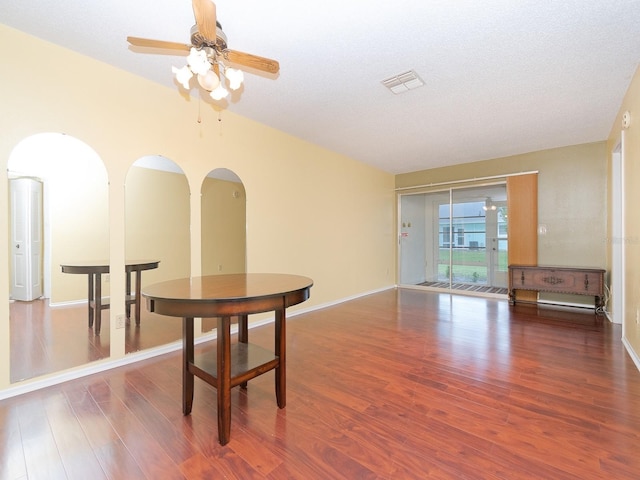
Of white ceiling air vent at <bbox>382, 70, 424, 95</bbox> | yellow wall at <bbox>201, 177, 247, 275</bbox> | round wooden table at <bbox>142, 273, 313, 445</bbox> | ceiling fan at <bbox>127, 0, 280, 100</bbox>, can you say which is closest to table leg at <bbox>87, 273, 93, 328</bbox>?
yellow wall at <bbox>201, 177, 247, 275</bbox>

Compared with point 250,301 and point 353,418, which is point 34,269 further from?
point 353,418

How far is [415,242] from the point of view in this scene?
22.9 feet

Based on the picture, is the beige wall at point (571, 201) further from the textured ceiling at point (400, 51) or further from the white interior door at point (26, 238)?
the white interior door at point (26, 238)

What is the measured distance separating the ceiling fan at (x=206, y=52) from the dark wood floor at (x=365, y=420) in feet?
6.64

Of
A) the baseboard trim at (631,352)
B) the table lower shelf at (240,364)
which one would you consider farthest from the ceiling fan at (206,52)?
the baseboard trim at (631,352)

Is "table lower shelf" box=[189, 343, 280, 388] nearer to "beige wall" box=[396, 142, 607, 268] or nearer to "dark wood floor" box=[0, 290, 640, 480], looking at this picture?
"dark wood floor" box=[0, 290, 640, 480]

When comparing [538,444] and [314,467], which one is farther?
[538,444]

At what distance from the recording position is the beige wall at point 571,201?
4.43 meters

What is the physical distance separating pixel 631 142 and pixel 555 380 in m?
2.38

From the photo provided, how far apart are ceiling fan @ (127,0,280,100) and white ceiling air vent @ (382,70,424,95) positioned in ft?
4.13

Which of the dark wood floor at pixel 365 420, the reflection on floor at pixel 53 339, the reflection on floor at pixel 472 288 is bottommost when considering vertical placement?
the dark wood floor at pixel 365 420

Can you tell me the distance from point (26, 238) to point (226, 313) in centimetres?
194

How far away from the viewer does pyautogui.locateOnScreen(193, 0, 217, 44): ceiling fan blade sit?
1.46m

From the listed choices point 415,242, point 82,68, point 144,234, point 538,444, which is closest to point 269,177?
point 144,234
